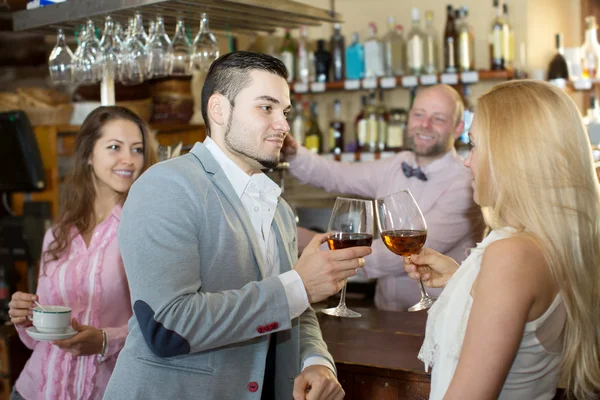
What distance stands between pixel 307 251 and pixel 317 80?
3673 mm

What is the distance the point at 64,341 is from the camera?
220 centimetres

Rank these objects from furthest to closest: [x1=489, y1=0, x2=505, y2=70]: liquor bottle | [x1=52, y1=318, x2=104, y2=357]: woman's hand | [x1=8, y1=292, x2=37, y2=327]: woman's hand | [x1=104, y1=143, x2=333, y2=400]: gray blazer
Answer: [x1=489, y1=0, x2=505, y2=70]: liquor bottle, [x1=8, y1=292, x2=37, y2=327]: woman's hand, [x1=52, y1=318, x2=104, y2=357]: woman's hand, [x1=104, y1=143, x2=333, y2=400]: gray blazer

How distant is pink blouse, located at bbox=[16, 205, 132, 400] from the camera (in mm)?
2344

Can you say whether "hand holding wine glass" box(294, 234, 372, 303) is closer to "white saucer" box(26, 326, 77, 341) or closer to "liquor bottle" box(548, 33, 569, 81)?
"white saucer" box(26, 326, 77, 341)

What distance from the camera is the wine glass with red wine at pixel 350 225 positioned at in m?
1.73

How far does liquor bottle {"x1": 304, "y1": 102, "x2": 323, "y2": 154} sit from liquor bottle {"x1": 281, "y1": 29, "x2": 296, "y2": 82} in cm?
30

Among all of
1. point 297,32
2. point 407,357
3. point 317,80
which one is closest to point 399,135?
point 317,80

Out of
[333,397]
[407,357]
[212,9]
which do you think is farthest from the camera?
[212,9]

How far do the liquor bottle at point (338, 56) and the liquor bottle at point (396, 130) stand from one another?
0.50 m

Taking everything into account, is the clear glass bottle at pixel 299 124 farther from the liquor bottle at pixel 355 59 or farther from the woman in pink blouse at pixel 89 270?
the woman in pink blouse at pixel 89 270

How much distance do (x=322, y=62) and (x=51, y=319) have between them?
3458 millimetres

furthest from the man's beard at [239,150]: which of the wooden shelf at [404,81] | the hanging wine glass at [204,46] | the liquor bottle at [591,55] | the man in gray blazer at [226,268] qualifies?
the liquor bottle at [591,55]

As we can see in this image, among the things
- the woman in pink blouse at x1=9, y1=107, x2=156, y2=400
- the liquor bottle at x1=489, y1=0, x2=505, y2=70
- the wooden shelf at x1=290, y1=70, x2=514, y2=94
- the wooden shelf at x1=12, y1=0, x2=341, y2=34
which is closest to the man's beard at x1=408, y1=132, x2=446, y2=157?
the wooden shelf at x1=12, y1=0, x2=341, y2=34

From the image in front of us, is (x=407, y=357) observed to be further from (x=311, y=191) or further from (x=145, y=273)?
(x=311, y=191)
